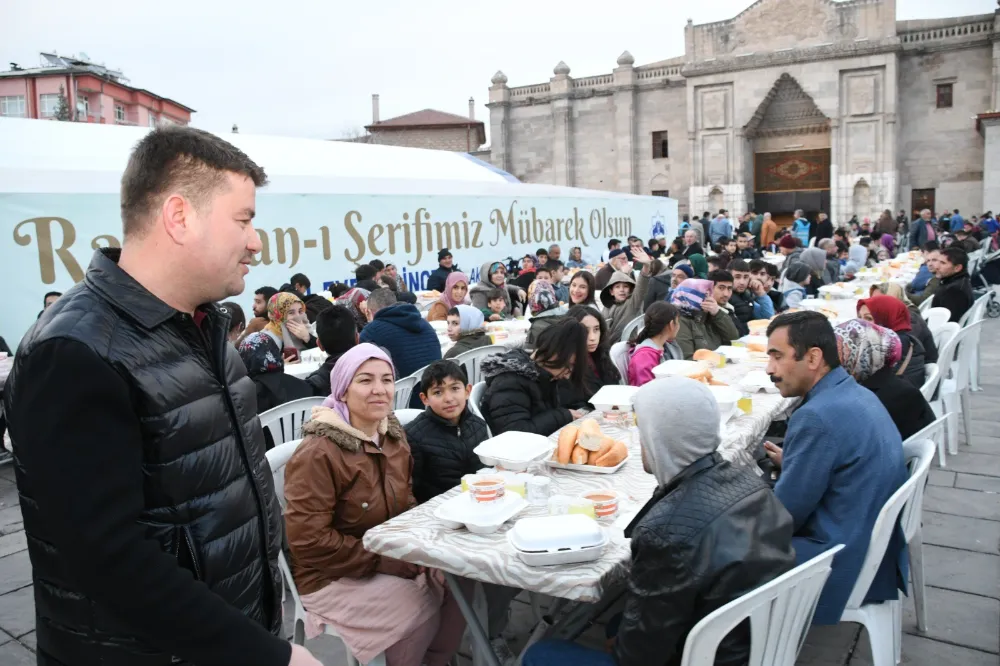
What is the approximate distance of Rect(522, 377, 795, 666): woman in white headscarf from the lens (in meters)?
1.99

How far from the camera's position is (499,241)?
14.4 meters

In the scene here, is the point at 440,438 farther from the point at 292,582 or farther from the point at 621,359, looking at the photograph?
the point at 621,359

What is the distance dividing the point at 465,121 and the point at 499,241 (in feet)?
91.6

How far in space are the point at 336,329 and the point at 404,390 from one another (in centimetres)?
60

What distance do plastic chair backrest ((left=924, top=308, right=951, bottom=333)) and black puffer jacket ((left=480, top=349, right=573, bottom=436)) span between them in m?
4.48

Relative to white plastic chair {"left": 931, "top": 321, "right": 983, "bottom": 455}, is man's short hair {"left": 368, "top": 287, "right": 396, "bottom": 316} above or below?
above

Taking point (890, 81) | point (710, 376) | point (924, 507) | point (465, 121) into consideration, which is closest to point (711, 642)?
point (710, 376)

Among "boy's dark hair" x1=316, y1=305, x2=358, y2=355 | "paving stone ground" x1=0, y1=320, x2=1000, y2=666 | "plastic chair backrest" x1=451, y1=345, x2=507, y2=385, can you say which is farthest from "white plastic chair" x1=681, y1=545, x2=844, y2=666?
"plastic chair backrest" x1=451, y1=345, x2=507, y2=385

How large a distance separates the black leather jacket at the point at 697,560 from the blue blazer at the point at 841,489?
671mm

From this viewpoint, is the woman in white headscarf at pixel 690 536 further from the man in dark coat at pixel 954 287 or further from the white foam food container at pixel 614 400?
the man in dark coat at pixel 954 287

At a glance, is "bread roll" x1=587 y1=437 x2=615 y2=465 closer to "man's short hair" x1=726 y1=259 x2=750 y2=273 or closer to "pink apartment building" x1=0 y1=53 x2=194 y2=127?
"man's short hair" x1=726 y1=259 x2=750 y2=273

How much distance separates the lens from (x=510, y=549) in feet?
7.93

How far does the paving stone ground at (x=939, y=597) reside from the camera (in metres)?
3.15

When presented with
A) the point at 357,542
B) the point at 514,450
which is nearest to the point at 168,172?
the point at 357,542
